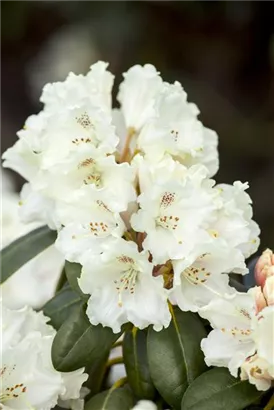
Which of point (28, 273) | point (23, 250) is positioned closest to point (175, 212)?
point (23, 250)

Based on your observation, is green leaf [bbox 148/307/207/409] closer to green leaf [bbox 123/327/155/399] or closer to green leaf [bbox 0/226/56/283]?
green leaf [bbox 123/327/155/399]

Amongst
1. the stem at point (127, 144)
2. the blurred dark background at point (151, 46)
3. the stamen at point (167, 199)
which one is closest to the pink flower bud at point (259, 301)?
the stamen at point (167, 199)

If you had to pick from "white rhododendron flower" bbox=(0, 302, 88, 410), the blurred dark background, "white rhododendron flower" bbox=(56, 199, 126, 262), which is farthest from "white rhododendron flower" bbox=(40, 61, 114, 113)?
the blurred dark background

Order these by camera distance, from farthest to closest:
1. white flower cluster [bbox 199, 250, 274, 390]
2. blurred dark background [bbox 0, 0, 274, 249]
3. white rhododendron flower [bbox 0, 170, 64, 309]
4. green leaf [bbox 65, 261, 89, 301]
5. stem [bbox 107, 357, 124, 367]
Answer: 1. blurred dark background [bbox 0, 0, 274, 249]
2. white rhododendron flower [bbox 0, 170, 64, 309]
3. stem [bbox 107, 357, 124, 367]
4. green leaf [bbox 65, 261, 89, 301]
5. white flower cluster [bbox 199, 250, 274, 390]

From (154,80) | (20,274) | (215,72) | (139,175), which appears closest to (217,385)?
(139,175)

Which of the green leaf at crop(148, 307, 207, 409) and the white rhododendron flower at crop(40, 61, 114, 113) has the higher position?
the white rhododendron flower at crop(40, 61, 114, 113)

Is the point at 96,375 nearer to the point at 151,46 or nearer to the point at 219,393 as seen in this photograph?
the point at 219,393

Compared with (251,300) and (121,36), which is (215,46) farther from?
(251,300)
